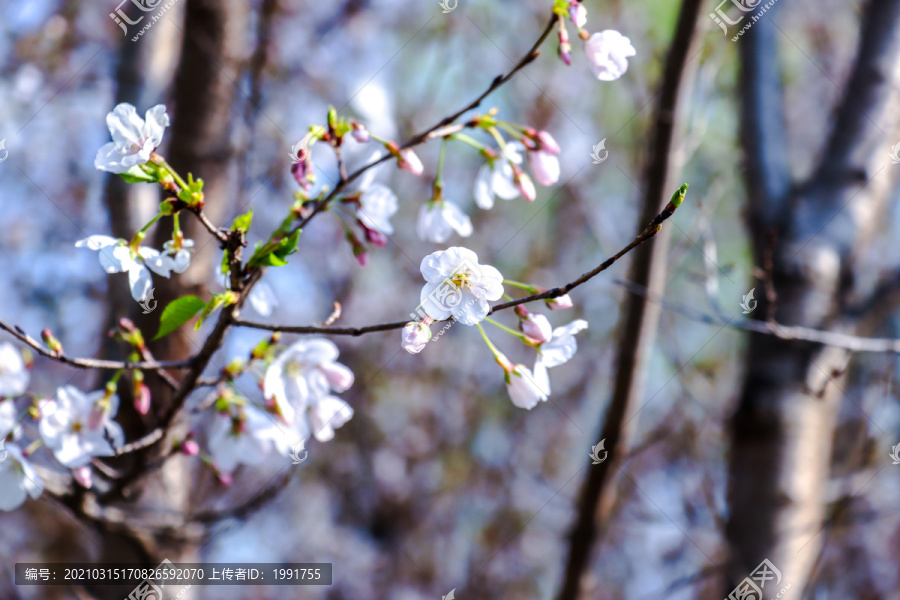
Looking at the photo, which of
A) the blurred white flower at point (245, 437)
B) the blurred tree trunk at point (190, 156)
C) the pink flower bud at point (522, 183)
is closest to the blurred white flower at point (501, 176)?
the pink flower bud at point (522, 183)

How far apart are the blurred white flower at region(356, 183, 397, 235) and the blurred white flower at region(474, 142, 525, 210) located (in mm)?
184

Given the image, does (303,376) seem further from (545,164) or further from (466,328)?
(466,328)

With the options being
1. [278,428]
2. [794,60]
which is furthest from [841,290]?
[794,60]

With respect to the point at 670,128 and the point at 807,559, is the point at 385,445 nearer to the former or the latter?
the point at 807,559

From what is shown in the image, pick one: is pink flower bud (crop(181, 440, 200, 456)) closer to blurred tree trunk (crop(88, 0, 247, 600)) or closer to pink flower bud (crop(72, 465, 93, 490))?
pink flower bud (crop(72, 465, 93, 490))

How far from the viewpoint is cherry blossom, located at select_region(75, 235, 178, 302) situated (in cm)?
101

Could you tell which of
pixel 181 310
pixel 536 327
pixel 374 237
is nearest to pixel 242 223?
pixel 181 310

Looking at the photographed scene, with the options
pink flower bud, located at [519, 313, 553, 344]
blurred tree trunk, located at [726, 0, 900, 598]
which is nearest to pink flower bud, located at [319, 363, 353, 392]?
pink flower bud, located at [519, 313, 553, 344]

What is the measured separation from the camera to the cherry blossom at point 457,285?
0.86 m

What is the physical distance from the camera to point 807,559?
6.59 feet

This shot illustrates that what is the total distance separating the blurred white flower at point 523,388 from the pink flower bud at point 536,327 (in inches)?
4.1

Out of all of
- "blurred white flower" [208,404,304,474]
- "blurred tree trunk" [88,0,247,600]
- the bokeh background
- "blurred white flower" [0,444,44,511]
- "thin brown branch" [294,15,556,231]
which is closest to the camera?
"thin brown branch" [294,15,556,231]

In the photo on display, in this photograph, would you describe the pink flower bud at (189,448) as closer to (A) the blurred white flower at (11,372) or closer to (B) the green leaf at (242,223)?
(A) the blurred white flower at (11,372)

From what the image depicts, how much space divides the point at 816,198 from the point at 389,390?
9.84ft
